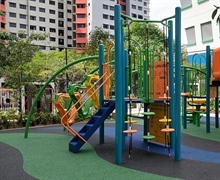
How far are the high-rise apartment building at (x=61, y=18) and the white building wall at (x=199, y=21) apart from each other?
34.0 meters

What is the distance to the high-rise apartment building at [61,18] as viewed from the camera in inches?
2203

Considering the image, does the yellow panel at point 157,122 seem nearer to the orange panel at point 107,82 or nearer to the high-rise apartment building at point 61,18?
the orange panel at point 107,82

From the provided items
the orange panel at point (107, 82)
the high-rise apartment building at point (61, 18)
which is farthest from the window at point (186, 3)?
the high-rise apartment building at point (61, 18)

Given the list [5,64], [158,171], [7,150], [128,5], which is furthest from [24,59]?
[128,5]

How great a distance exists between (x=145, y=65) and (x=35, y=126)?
6.50 meters

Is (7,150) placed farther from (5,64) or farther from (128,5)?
(128,5)

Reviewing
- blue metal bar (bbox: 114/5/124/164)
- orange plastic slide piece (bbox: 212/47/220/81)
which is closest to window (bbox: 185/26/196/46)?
orange plastic slide piece (bbox: 212/47/220/81)

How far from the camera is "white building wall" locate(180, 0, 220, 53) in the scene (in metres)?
23.8

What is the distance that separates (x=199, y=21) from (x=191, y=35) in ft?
5.29

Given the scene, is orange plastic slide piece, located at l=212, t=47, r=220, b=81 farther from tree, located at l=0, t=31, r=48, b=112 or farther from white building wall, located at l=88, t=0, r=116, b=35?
white building wall, located at l=88, t=0, r=116, b=35

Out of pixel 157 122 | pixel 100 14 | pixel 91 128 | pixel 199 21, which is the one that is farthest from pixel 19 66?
pixel 100 14

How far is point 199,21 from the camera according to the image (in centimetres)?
2558

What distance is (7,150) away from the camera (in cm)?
666

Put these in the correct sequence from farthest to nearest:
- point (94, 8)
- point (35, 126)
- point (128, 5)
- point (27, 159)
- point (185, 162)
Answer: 1. point (128, 5)
2. point (94, 8)
3. point (35, 126)
4. point (27, 159)
5. point (185, 162)
